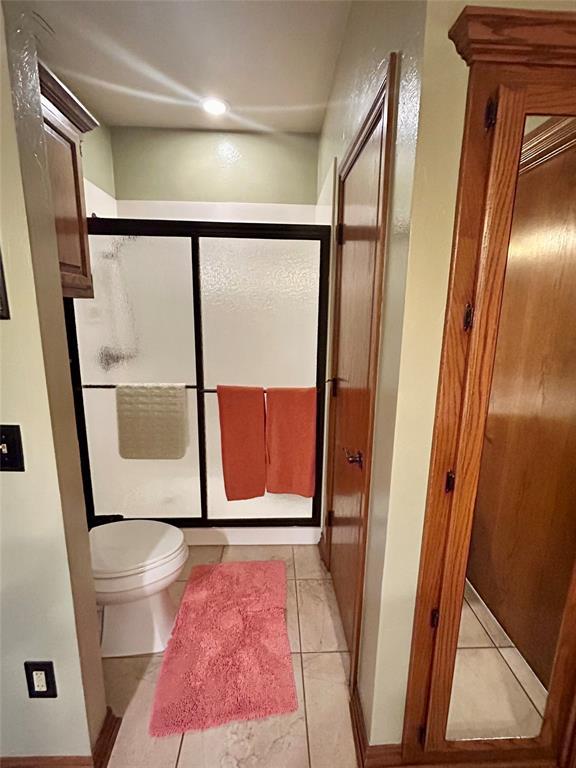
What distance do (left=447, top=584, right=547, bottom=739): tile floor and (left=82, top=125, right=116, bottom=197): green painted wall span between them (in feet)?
9.27

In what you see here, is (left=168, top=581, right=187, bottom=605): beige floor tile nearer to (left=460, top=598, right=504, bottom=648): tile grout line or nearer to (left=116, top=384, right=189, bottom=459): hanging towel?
(left=116, top=384, right=189, bottom=459): hanging towel

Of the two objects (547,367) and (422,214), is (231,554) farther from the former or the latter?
(422,214)

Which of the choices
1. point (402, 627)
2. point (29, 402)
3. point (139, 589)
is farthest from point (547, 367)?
point (139, 589)

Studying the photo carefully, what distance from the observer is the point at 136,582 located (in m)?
1.56

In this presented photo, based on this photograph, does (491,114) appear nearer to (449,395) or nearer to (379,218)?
(379,218)

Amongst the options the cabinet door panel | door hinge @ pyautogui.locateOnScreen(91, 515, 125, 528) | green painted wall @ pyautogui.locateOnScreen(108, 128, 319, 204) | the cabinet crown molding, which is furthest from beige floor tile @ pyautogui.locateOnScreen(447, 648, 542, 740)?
green painted wall @ pyautogui.locateOnScreen(108, 128, 319, 204)

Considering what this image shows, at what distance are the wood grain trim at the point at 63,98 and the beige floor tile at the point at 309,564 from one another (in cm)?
231

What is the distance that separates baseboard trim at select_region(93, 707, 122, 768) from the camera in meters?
1.23

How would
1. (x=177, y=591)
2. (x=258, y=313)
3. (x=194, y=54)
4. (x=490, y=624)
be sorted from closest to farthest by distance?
(x=490, y=624), (x=194, y=54), (x=177, y=591), (x=258, y=313)

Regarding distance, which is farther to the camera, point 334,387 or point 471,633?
point 334,387

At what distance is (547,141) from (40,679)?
6.80ft

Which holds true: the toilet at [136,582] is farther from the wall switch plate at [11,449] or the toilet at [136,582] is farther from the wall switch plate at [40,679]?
the wall switch plate at [11,449]

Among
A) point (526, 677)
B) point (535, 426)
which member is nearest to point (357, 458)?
point (535, 426)

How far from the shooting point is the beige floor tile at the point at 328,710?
50.1 inches
